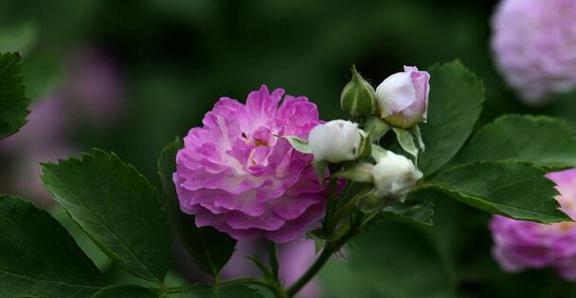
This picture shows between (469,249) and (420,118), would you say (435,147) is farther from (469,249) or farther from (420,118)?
(469,249)

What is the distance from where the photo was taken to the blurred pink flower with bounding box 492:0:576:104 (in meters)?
1.46

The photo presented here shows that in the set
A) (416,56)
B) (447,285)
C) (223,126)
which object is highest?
(223,126)

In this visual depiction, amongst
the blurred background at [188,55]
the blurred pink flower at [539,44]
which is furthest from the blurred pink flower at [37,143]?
the blurred pink flower at [539,44]

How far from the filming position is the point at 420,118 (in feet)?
2.58

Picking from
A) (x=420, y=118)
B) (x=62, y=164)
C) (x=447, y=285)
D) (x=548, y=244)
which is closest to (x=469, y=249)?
(x=447, y=285)

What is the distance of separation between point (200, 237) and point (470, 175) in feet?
0.75

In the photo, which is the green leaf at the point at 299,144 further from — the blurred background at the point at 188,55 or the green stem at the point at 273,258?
the blurred background at the point at 188,55

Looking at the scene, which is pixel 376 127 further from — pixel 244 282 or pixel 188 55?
pixel 188 55

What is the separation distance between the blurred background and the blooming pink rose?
1033 millimetres

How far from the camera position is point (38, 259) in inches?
31.1

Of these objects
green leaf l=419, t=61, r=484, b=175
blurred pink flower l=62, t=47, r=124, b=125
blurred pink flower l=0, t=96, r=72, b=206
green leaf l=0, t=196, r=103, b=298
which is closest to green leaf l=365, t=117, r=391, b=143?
green leaf l=419, t=61, r=484, b=175

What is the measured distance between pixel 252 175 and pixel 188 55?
1.55 metres

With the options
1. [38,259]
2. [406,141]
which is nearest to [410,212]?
[406,141]

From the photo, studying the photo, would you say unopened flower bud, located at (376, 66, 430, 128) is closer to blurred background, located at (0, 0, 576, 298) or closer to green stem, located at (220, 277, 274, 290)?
green stem, located at (220, 277, 274, 290)
